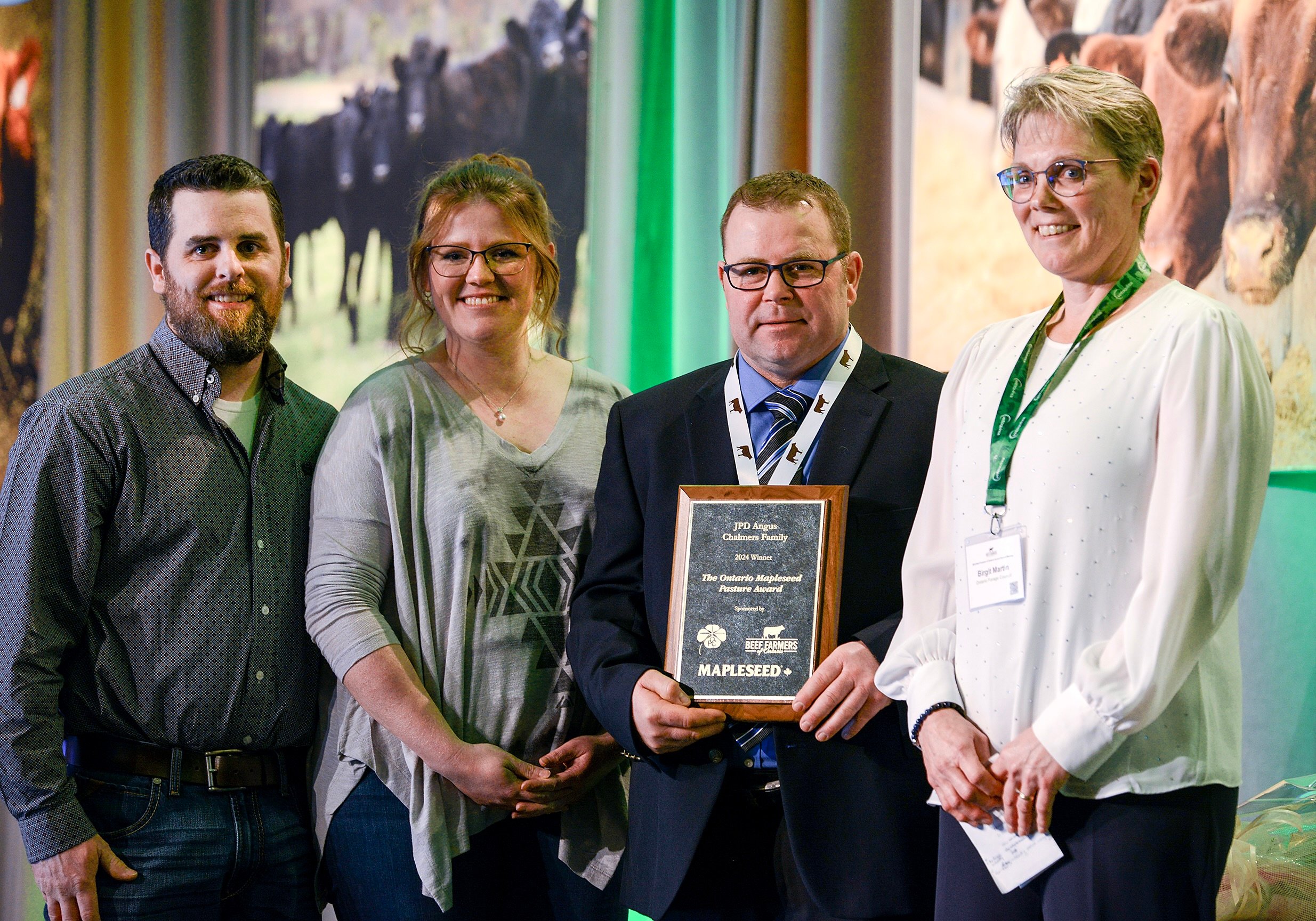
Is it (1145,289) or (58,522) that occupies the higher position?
(1145,289)

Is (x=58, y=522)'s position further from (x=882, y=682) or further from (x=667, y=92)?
(x=667, y=92)

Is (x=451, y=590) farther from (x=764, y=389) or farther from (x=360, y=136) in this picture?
(x=360, y=136)

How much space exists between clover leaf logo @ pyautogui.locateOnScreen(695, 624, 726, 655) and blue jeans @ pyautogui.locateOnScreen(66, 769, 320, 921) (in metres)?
1.00

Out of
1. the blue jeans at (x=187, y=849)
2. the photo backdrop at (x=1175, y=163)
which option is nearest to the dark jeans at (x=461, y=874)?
the blue jeans at (x=187, y=849)

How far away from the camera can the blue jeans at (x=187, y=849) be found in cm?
222

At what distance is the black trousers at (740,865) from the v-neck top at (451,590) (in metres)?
0.40

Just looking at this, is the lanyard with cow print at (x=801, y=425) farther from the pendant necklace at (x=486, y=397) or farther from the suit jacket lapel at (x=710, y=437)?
the pendant necklace at (x=486, y=397)

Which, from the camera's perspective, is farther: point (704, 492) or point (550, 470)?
point (550, 470)

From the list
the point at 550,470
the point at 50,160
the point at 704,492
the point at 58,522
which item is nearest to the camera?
the point at 704,492

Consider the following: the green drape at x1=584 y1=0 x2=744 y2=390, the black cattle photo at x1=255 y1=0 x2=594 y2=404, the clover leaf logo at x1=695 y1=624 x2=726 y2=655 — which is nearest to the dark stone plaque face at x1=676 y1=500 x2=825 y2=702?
the clover leaf logo at x1=695 y1=624 x2=726 y2=655

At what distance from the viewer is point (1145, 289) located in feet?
5.51

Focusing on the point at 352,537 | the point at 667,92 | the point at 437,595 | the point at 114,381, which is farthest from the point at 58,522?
the point at 667,92

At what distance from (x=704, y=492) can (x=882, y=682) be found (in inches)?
18.1

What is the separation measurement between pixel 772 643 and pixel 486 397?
894 millimetres
